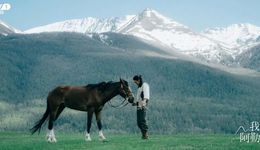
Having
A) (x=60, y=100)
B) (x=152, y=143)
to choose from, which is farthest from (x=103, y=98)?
(x=152, y=143)

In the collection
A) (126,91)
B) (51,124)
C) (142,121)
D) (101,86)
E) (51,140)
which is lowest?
(51,140)

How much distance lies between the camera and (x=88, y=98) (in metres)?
29.5

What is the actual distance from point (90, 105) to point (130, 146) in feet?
17.3

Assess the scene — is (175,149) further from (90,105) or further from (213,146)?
(90,105)

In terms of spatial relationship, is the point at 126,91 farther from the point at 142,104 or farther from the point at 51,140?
the point at 51,140

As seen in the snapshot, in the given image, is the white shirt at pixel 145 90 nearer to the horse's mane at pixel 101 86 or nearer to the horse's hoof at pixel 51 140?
the horse's mane at pixel 101 86

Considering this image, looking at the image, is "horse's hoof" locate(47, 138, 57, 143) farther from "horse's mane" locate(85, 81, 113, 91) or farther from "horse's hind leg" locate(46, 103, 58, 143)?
"horse's mane" locate(85, 81, 113, 91)

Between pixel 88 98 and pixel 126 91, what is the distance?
230 cm

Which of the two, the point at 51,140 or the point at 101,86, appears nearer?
the point at 51,140

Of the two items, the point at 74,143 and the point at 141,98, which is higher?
the point at 141,98

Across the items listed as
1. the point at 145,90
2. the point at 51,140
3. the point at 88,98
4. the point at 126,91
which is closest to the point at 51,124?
the point at 51,140

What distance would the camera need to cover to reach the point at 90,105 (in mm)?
29297

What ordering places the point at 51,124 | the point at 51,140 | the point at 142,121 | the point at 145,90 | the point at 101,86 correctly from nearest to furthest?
the point at 51,140 < the point at 101,86 < the point at 51,124 < the point at 145,90 < the point at 142,121

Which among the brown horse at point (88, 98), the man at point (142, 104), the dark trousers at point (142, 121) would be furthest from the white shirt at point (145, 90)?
the brown horse at point (88, 98)
